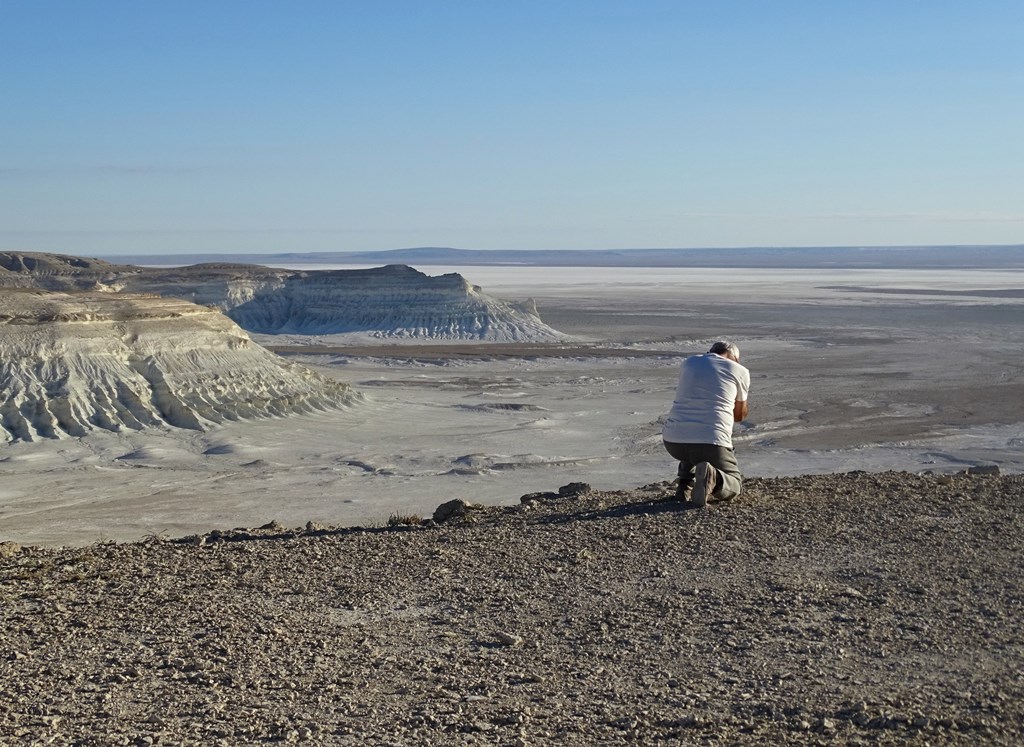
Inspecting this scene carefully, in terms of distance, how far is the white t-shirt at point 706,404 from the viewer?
10594mm

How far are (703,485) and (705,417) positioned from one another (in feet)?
2.55

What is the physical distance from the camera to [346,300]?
73312 millimetres

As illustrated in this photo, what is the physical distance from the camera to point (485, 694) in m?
5.90

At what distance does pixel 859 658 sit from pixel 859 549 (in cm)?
232

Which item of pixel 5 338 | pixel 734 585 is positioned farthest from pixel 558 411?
pixel 734 585

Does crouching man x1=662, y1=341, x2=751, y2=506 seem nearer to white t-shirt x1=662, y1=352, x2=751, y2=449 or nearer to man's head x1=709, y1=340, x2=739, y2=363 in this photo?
white t-shirt x1=662, y1=352, x2=751, y2=449

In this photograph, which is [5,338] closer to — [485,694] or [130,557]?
[130,557]

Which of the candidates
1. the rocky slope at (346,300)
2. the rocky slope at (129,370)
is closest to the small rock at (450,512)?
the rocky slope at (129,370)

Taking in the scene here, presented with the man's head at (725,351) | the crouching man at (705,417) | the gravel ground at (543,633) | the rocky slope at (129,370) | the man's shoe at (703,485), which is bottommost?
the rocky slope at (129,370)

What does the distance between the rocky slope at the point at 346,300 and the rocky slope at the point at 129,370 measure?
32.0 metres

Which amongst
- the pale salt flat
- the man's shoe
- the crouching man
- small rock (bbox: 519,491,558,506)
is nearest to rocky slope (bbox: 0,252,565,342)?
the pale salt flat

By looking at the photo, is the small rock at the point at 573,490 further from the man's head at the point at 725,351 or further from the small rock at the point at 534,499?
the man's head at the point at 725,351

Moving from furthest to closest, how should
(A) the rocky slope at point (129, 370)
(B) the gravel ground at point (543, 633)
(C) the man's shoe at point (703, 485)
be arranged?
1. (A) the rocky slope at point (129, 370)
2. (C) the man's shoe at point (703, 485)
3. (B) the gravel ground at point (543, 633)

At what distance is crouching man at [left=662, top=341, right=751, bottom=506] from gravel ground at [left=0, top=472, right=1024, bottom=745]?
667 mm
